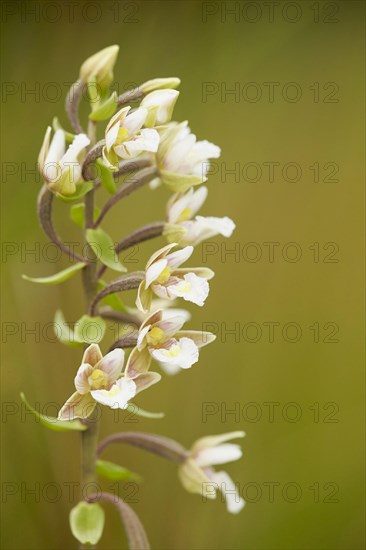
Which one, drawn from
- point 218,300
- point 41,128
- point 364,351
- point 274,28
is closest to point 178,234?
point 218,300

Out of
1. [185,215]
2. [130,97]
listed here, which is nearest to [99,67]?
[130,97]

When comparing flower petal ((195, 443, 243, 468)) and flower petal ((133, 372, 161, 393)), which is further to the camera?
flower petal ((195, 443, 243, 468))

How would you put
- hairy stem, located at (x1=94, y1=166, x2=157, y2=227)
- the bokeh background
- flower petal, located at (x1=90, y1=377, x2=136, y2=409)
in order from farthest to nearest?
the bokeh background
hairy stem, located at (x1=94, y1=166, x2=157, y2=227)
flower petal, located at (x1=90, y1=377, x2=136, y2=409)

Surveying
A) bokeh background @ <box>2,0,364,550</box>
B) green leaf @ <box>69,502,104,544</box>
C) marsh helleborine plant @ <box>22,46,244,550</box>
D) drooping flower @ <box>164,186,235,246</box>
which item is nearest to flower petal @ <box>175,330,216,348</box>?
marsh helleborine plant @ <box>22,46,244,550</box>

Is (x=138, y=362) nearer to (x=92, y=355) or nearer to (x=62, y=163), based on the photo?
(x=92, y=355)

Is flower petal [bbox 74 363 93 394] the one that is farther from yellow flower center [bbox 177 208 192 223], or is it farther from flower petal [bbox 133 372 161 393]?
yellow flower center [bbox 177 208 192 223]

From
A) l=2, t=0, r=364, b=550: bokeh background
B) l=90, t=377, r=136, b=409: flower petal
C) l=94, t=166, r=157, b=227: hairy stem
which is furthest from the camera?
l=2, t=0, r=364, b=550: bokeh background

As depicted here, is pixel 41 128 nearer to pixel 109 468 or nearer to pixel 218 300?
pixel 218 300
